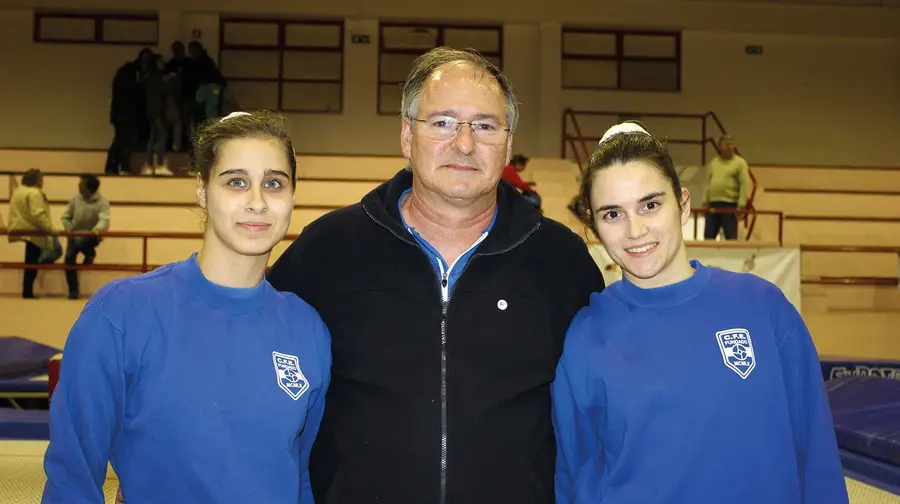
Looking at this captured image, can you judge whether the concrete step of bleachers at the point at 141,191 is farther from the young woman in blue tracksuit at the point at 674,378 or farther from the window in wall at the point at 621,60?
the young woman in blue tracksuit at the point at 674,378

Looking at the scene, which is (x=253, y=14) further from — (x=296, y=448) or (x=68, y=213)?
(x=296, y=448)

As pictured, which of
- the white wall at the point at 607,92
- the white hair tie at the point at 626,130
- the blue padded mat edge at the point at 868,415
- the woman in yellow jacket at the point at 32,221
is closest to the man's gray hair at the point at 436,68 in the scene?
the white hair tie at the point at 626,130

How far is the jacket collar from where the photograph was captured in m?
2.15

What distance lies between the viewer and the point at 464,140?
2068mm

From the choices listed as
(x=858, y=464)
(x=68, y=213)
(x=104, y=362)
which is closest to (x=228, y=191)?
(x=104, y=362)

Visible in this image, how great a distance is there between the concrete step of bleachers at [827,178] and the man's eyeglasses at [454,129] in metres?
12.0

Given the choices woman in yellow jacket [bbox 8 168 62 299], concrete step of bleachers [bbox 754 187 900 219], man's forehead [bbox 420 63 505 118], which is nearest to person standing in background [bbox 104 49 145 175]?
woman in yellow jacket [bbox 8 168 62 299]

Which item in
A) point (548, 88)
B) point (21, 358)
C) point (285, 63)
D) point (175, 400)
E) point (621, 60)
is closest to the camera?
point (175, 400)

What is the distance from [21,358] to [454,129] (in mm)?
4576

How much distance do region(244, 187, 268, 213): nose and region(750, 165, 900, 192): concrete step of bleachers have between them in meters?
12.5

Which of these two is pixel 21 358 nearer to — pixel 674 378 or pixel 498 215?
pixel 498 215

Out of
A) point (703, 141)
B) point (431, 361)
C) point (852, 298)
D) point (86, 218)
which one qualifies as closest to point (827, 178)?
point (703, 141)

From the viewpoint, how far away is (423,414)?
1.98m

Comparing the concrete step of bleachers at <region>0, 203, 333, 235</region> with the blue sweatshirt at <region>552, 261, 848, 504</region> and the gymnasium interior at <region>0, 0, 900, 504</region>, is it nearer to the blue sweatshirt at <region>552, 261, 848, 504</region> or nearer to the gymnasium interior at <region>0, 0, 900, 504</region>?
the gymnasium interior at <region>0, 0, 900, 504</region>
